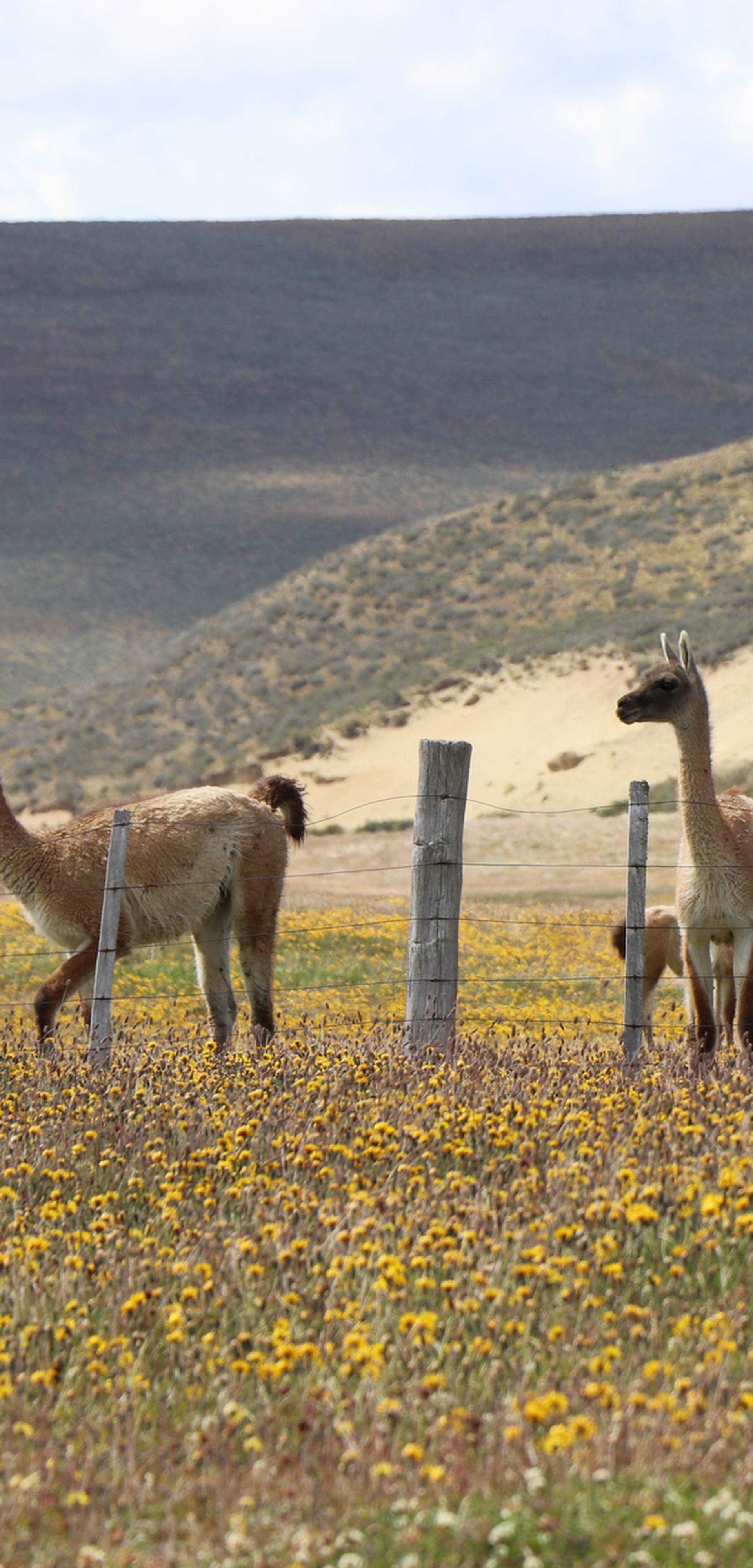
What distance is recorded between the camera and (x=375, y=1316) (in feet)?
13.8

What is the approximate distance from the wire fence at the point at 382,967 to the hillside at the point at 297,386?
60.7 metres

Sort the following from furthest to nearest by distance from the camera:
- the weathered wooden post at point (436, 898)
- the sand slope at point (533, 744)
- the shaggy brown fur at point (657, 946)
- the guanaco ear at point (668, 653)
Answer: the sand slope at point (533, 744), the shaggy brown fur at point (657, 946), the guanaco ear at point (668, 653), the weathered wooden post at point (436, 898)

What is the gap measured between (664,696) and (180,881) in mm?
3045

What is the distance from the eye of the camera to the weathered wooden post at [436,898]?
313 inches

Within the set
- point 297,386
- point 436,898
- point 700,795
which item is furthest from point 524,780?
point 297,386

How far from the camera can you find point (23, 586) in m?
89.7

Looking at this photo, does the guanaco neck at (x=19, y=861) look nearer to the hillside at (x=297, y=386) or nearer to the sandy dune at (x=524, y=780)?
the sandy dune at (x=524, y=780)

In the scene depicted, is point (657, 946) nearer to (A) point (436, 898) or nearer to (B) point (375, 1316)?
(A) point (436, 898)

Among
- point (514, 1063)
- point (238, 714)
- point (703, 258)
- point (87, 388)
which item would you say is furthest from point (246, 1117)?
point (703, 258)

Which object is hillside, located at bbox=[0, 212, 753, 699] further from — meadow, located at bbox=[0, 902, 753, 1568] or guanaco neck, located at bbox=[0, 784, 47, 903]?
meadow, located at bbox=[0, 902, 753, 1568]

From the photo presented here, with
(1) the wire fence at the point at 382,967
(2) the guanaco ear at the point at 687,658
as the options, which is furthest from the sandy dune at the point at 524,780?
(2) the guanaco ear at the point at 687,658

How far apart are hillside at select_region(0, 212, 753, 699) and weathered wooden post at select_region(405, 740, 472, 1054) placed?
231 ft

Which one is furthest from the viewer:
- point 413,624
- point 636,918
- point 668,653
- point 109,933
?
point 413,624

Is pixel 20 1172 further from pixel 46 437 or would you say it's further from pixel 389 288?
pixel 389 288
